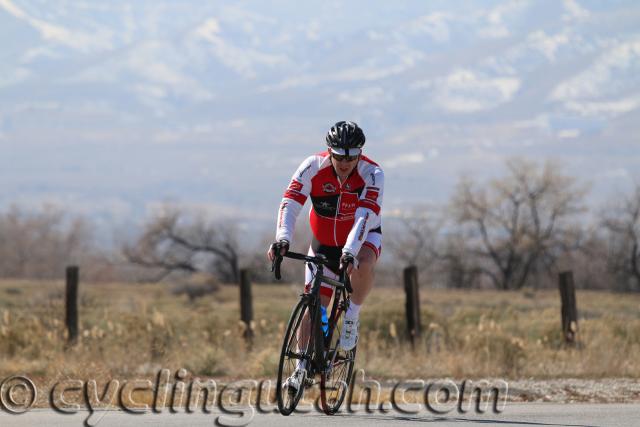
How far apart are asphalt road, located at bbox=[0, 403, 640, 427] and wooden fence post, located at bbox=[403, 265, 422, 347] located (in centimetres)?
680

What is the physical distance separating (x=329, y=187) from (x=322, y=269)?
2.70ft

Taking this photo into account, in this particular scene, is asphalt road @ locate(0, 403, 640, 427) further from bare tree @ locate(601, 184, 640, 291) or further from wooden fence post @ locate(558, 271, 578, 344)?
bare tree @ locate(601, 184, 640, 291)

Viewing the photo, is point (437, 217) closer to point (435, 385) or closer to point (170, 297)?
point (170, 297)

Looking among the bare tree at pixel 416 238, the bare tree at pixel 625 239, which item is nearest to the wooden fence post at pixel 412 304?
the bare tree at pixel 625 239

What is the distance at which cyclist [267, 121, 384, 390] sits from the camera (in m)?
9.09

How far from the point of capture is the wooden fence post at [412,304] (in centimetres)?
1684

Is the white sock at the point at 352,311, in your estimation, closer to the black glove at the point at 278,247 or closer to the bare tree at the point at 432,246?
the black glove at the point at 278,247

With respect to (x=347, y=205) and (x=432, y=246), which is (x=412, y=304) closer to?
(x=347, y=205)

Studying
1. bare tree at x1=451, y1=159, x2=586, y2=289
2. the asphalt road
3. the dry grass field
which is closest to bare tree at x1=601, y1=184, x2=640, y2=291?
bare tree at x1=451, y1=159, x2=586, y2=289

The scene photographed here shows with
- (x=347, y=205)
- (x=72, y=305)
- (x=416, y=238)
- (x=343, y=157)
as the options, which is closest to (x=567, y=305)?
(x=72, y=305)

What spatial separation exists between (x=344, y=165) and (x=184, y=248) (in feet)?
211

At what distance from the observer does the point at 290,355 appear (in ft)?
28.7

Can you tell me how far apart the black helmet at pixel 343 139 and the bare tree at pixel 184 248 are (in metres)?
57.3

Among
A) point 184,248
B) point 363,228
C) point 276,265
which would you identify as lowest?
point 276,265
